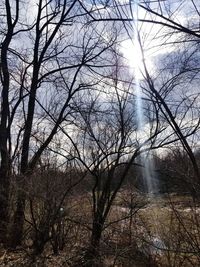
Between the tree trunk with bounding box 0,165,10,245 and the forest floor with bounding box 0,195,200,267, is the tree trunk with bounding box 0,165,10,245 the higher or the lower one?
the higher one

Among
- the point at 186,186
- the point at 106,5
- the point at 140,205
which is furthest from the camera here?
the point at 140,205

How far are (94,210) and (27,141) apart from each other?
4.03m

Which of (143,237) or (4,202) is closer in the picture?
(143,237)

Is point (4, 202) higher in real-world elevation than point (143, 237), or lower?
higher

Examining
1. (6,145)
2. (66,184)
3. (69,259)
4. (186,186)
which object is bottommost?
(69,259)

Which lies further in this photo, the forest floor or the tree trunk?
the tree trunk

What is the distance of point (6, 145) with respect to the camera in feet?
47.6

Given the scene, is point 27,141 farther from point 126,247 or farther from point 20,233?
point 126,247

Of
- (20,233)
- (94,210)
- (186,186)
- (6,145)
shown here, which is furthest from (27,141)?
(186,186)

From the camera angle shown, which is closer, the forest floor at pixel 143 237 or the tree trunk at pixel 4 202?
the forest floor at pixel 143 237

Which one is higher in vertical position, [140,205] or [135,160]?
[135,160]

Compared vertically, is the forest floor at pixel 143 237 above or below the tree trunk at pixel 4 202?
below

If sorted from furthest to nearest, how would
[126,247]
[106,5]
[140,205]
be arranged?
[140,205] → [126,247] → [106,5]

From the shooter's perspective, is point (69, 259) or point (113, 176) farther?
point (113, 176)
